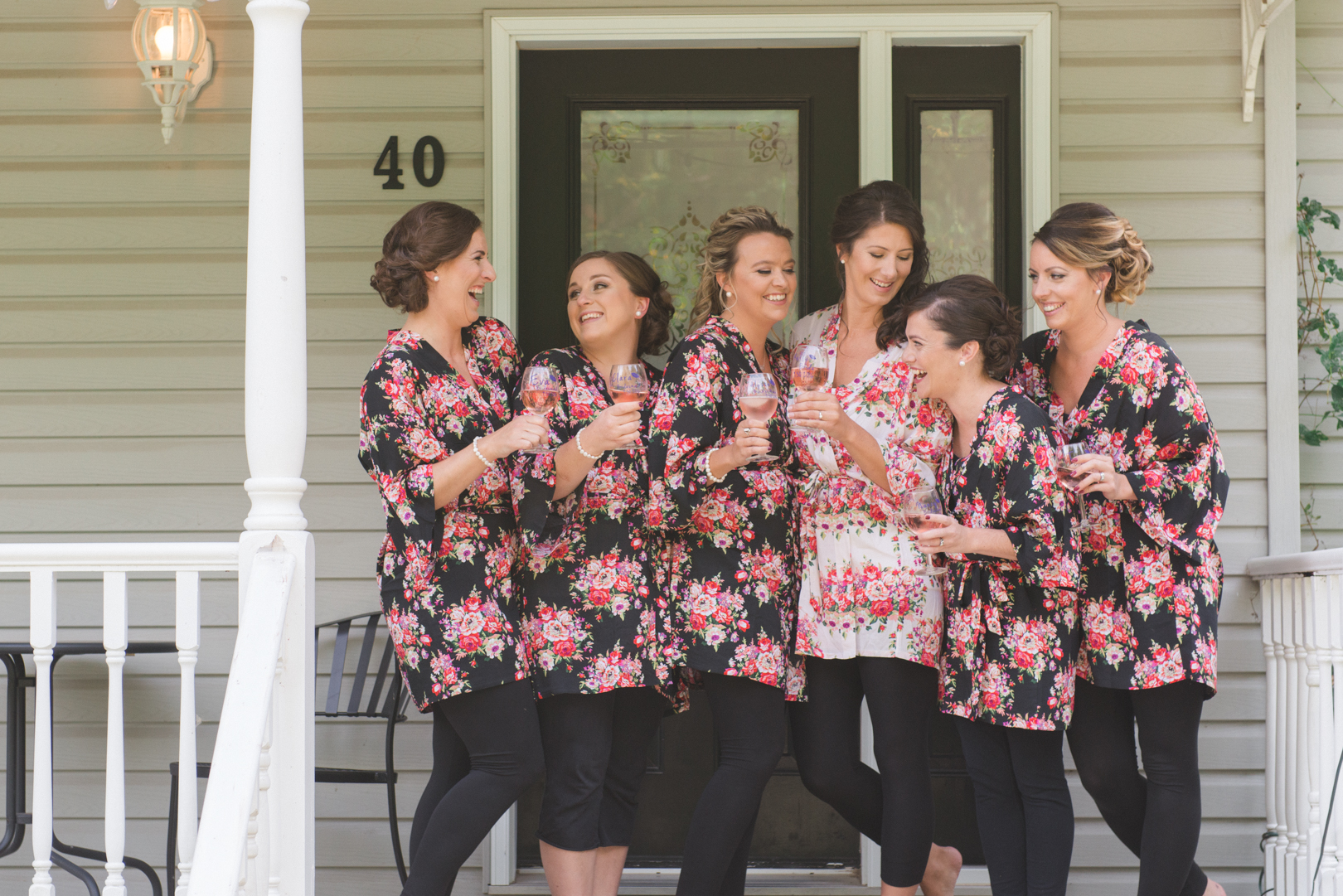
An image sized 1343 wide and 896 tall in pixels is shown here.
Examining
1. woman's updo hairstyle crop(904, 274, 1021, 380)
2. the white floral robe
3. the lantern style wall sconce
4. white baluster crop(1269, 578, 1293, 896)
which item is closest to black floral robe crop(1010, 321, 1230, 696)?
woman's updo hairstyle crop(904, 274, 1021, 380)

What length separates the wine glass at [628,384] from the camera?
8.11ft

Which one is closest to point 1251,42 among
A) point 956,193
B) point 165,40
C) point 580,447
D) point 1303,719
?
point 956,193

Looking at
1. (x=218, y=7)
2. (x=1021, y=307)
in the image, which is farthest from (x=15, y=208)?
(x=1021, y=307)

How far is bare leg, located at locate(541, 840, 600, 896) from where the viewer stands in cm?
269

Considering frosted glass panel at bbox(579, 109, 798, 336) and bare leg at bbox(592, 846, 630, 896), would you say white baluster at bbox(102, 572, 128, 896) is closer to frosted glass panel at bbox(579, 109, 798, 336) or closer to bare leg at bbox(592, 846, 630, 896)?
bare leg at bbox(592, 846, 630, 896)

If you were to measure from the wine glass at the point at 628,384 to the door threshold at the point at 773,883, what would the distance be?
164 cm

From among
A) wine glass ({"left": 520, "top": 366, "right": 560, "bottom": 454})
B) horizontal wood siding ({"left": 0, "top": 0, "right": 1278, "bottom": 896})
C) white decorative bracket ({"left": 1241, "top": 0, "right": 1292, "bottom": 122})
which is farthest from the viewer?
horizontal wood siding ({"left": 0, "top": 0, "right": 1278, "bottom": 896})

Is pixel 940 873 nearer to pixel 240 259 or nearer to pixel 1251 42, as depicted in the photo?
pixel 1251 42

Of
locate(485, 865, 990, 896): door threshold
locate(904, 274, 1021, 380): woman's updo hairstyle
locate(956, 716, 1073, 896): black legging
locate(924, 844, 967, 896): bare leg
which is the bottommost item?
locate(485, 865, 990, 896): door threshold

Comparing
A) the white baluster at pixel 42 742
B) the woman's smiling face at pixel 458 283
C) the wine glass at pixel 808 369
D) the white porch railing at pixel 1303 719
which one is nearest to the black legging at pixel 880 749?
the wine glass at pixel 808 369

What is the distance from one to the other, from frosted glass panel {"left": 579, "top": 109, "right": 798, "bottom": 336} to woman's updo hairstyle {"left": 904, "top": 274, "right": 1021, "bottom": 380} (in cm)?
109

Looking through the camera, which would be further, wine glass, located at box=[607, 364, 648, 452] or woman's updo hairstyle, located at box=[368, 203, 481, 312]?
woman's updo hairstyle, located at box=[368, 203, 481, 312]

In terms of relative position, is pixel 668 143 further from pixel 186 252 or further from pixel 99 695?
pixel 99 695

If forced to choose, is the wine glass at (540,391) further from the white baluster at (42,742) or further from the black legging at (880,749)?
the white baluster at (42,742)
